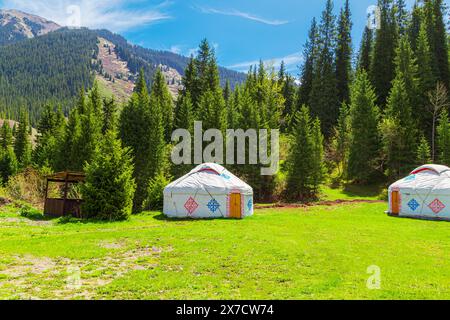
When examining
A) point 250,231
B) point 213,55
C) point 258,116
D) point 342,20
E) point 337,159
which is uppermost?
point 342,20

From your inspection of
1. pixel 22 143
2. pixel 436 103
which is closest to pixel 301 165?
pixel 436 103

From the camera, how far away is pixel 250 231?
14.7 meters

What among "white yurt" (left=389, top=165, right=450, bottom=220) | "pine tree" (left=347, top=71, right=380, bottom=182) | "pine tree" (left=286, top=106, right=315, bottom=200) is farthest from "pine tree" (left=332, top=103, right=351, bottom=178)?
"white yurt" (left=389, top=165, right=450, bottom=220)

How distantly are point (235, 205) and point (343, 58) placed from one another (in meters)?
41.6

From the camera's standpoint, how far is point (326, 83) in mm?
49500

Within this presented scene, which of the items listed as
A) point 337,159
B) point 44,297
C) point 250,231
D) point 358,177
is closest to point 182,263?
point 44,297

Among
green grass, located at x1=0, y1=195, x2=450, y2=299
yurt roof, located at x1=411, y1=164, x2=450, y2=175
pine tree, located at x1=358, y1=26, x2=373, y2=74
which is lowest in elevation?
green grass, located at x1=0, y1=195, x2=450, y2=299

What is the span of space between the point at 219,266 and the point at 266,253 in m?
2.12

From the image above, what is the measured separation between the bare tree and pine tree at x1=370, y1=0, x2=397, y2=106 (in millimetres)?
7057

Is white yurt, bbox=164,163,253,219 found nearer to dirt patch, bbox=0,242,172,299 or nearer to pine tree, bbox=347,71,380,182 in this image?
dirt patch, bbox=0,242,172,299

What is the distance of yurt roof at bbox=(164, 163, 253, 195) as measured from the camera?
19781 millimetres

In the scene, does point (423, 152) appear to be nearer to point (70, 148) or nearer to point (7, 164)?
point (70, 148)

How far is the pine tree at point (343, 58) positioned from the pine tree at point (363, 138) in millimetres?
12938

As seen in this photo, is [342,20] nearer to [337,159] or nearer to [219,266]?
[337,159]
